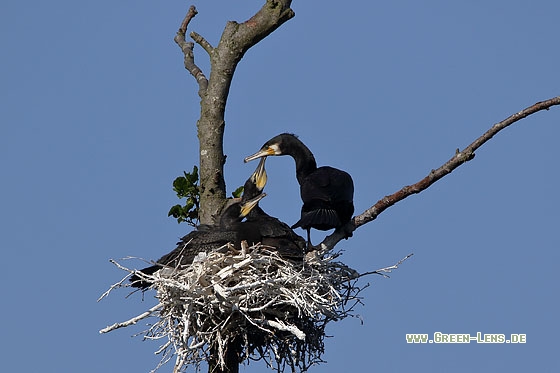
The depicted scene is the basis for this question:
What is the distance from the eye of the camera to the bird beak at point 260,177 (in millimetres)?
11410

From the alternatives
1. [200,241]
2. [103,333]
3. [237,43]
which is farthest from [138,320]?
[237,43]

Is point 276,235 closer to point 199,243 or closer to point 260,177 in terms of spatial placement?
point 199,243

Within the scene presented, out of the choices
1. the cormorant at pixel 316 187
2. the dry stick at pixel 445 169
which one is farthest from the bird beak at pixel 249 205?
the dry stick at pixel 445 169

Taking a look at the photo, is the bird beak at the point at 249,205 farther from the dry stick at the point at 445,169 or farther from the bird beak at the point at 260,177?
the dry stick at the point at 445,169

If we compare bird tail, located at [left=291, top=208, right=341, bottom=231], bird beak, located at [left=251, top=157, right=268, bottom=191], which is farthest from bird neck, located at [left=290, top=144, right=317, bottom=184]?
bird tail, located at [left=291, top=208, right=341, bottom=231]

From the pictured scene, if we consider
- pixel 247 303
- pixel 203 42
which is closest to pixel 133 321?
pixel 247 303

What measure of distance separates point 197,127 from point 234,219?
3.05 ft

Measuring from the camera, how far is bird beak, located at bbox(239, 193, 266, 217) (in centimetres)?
1091

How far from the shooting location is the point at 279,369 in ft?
32.4

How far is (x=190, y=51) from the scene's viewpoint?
11.7m

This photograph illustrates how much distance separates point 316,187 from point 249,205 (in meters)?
0.63

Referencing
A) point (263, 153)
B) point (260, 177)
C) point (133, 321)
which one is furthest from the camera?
point (263, 153)

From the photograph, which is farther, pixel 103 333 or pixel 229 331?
pixel 229 331

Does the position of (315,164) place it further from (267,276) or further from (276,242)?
(267,276)
